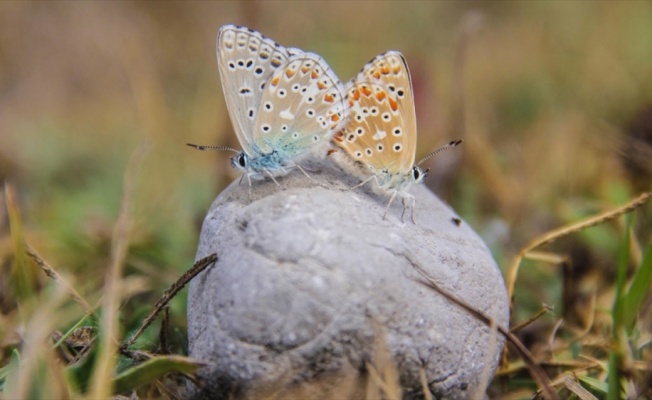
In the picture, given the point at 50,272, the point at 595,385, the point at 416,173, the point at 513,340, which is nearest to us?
the point at 513,340

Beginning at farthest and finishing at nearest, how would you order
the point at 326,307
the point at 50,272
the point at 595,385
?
the point at 50,272
the point at 595,385
the point at 326,307

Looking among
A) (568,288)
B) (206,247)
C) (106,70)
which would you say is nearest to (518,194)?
(568,288)

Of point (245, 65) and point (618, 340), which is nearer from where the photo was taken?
point (618, 340)

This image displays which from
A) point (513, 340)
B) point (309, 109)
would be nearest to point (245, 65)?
point (309, 109)

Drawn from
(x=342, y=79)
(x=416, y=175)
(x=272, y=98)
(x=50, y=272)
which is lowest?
(x=342, y=79)

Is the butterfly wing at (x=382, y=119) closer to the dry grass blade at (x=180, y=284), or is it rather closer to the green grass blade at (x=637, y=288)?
the dry grass blade at (x=180, y=284)

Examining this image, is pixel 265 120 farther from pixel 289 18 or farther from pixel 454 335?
pixel 289 18

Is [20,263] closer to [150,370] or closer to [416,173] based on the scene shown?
[150,370]

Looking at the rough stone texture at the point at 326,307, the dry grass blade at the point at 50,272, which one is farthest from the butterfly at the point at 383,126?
the dry grass blade at the point at 50,272
